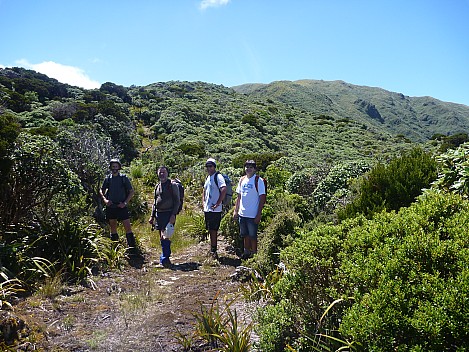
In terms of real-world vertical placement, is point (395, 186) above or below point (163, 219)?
above

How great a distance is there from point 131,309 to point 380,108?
130829mm

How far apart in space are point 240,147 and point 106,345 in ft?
63.3

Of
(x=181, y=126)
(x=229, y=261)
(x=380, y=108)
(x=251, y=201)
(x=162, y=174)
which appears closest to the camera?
(x=251, y=201)

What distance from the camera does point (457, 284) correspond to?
6.62 feet

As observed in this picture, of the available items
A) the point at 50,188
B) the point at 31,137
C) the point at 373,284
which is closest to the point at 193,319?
the point at 373,284

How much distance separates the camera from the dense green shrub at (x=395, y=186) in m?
4.98

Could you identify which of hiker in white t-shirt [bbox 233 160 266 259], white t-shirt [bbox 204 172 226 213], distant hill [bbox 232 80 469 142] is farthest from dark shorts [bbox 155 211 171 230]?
distant hill [bbox 232 80 469 142]

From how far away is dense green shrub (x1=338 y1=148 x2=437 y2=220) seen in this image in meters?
4.98

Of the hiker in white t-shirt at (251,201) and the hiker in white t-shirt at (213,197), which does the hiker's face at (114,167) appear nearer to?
the hiker in white t-shirt at (213,197)

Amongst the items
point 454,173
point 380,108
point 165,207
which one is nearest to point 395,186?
point 454,173

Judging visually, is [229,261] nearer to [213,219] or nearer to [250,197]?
[213,219]

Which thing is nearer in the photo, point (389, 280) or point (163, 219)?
point (389, 280)

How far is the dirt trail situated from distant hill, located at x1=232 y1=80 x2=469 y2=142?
72172mm

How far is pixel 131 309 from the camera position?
423 cm
